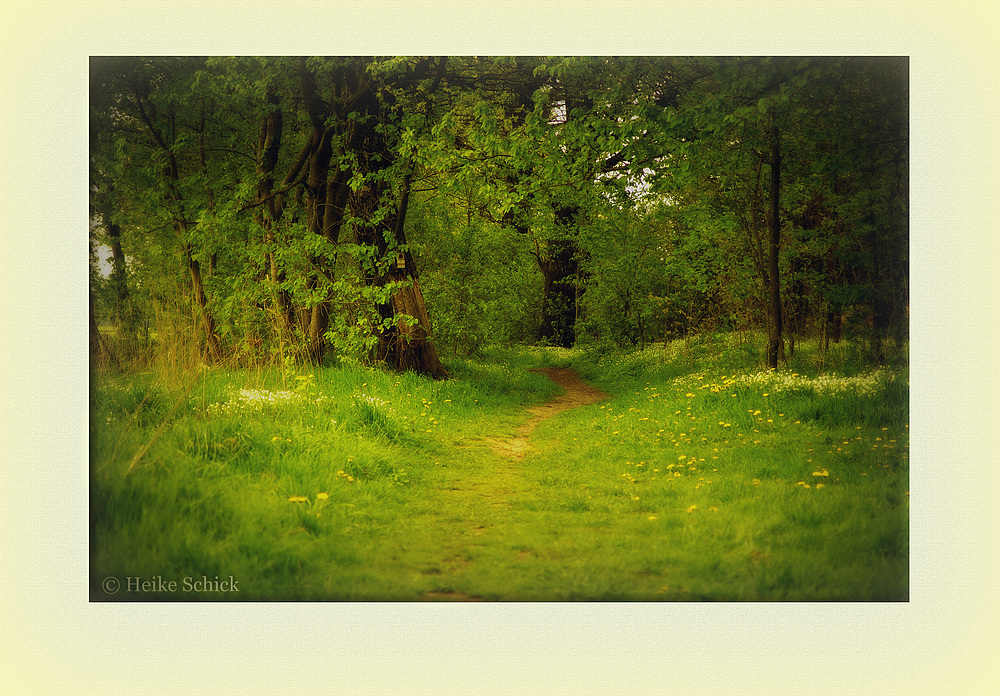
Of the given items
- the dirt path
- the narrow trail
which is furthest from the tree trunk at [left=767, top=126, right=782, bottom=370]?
the narrow trail

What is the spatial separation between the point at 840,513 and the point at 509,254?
8.59m

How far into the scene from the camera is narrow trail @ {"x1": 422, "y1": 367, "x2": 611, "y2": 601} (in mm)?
4094

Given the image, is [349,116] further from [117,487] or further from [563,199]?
[117,487]

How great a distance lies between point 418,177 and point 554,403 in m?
4.30

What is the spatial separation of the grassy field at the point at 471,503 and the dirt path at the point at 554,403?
0.50m

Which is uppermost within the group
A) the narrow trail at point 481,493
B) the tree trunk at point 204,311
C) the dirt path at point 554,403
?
the tree trunk at point 204,311

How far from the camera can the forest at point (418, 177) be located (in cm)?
461

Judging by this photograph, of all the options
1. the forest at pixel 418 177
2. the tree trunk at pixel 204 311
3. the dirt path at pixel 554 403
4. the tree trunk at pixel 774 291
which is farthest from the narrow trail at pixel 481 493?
the tree trunk at pixel 774 291

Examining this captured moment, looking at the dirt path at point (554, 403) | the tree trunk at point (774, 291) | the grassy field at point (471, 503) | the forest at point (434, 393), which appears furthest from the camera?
the tree trunk at point (774, 291)

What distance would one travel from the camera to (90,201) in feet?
14.6

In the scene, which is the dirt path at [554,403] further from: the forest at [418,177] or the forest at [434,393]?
the forest at [418,177]

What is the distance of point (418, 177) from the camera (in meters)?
6.96

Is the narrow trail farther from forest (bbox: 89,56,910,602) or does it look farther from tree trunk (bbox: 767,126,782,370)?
tree trunk (bbox: 767,126,782,370)

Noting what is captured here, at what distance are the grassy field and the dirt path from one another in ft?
1.65
